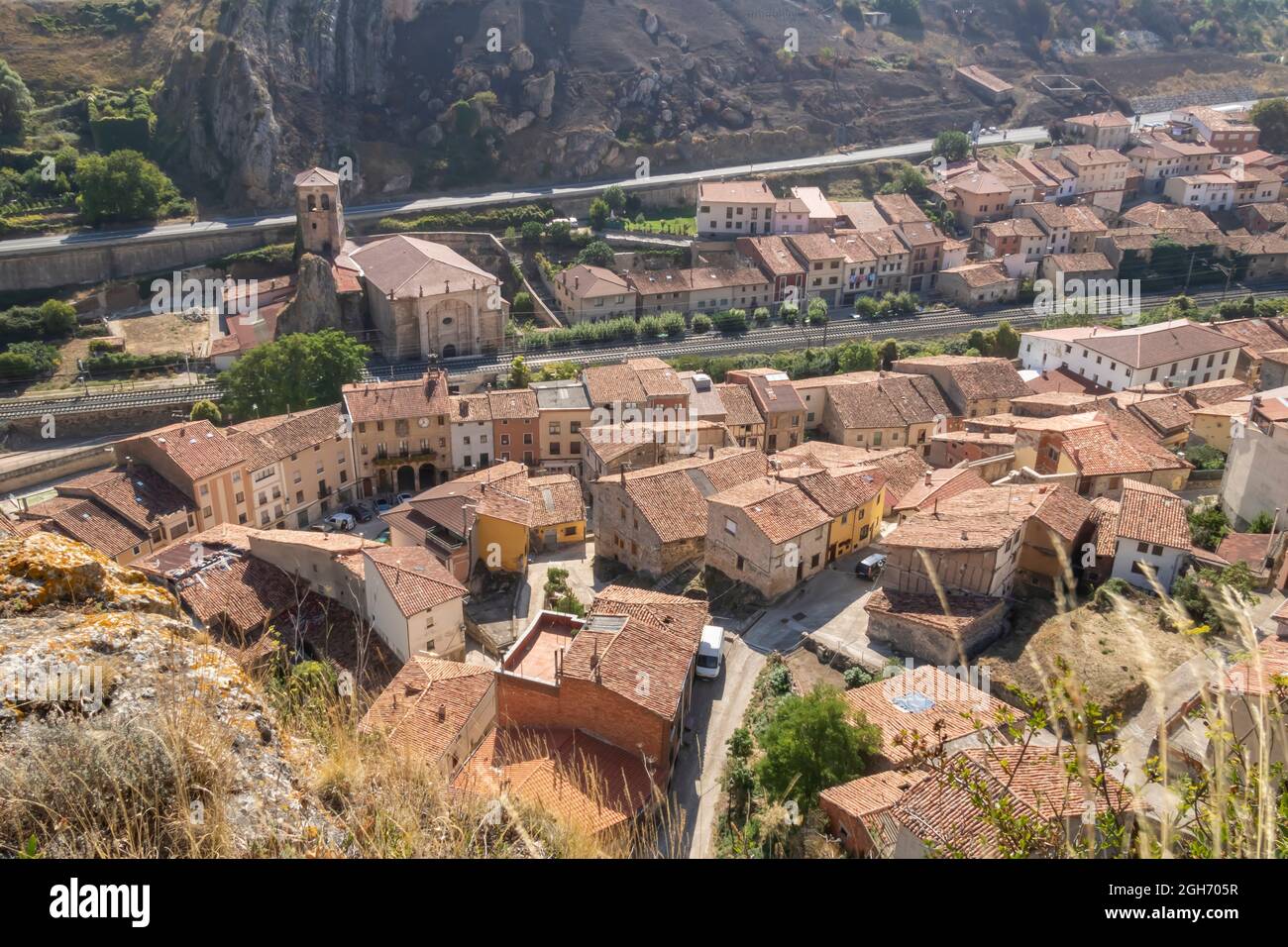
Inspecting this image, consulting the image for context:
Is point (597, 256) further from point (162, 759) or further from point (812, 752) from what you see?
point (162, 759)

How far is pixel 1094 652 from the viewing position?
24.9m

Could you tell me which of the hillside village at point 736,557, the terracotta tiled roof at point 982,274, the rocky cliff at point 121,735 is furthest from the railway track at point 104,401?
the terracotta tiled roof at point 982,274

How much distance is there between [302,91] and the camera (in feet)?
260

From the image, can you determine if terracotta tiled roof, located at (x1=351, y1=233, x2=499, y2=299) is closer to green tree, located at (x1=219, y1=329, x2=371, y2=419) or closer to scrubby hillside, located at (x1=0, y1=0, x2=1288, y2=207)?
green tree, located at (x1=219, y1=329, x2=371, y2=419)

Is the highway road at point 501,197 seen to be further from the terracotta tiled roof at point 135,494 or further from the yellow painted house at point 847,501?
the yellow painted house at point 847,501

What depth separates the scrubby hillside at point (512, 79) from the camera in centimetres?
7488

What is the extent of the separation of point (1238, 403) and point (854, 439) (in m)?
16.5

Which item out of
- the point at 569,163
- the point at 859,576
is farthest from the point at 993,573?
the point at 569,163

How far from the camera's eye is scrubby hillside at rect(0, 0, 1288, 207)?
2948 inches

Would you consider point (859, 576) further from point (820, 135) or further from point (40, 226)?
point (820, 135)

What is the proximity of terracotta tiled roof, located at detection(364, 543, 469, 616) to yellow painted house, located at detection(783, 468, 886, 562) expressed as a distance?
12.0 m

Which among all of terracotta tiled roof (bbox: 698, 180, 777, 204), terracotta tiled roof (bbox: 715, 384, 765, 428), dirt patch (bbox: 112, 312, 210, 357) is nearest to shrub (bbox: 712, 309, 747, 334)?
terracotta tiled roof (bbox: 698, 180, 777, 204)

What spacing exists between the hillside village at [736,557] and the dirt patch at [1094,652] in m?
0.12

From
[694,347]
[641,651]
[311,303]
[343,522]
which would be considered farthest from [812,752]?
[311,303]
